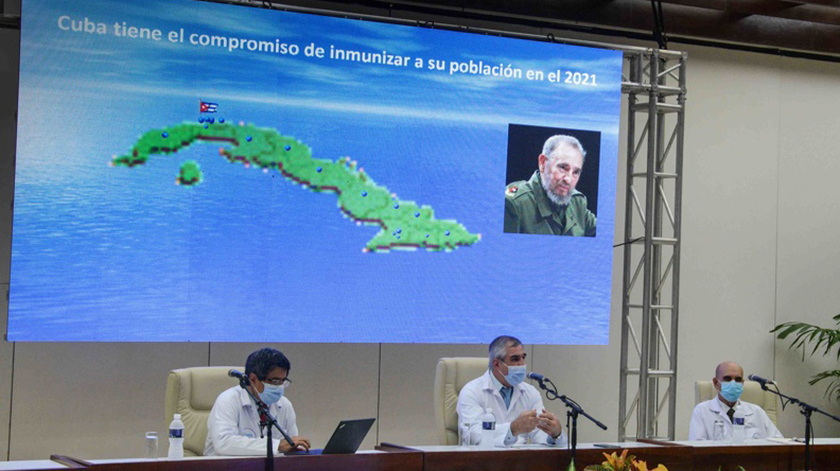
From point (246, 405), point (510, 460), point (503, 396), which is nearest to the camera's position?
point (510, 460)

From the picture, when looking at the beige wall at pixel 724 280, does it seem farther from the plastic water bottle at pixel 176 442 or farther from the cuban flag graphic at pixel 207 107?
the plastic water bottle at pixel 176 442

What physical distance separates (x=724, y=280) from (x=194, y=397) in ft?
15.1

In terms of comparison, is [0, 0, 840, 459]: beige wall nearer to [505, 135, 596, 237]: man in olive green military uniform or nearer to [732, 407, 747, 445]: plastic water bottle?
[505, 135, 596, 237]: man in olive green military uniform

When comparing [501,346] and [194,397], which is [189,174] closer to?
[194,397]

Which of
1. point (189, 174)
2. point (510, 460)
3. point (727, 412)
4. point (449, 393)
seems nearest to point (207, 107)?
point (189, 174)

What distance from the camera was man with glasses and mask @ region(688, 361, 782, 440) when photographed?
6.06 m

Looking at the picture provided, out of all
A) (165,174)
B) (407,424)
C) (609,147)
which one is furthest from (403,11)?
(407,424)

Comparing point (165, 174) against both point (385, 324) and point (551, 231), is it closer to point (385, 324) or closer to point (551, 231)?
point (385, 324)

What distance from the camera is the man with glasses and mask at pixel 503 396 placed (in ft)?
17.0

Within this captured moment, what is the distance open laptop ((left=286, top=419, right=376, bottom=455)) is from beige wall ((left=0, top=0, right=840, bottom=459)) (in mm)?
2744

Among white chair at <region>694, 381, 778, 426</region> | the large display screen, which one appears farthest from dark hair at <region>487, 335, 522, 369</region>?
white chair at <region>694, 381, 778, 426</region>

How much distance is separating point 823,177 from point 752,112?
2.72 feet

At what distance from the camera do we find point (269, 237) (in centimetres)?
630

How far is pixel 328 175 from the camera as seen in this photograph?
6.42 metres
